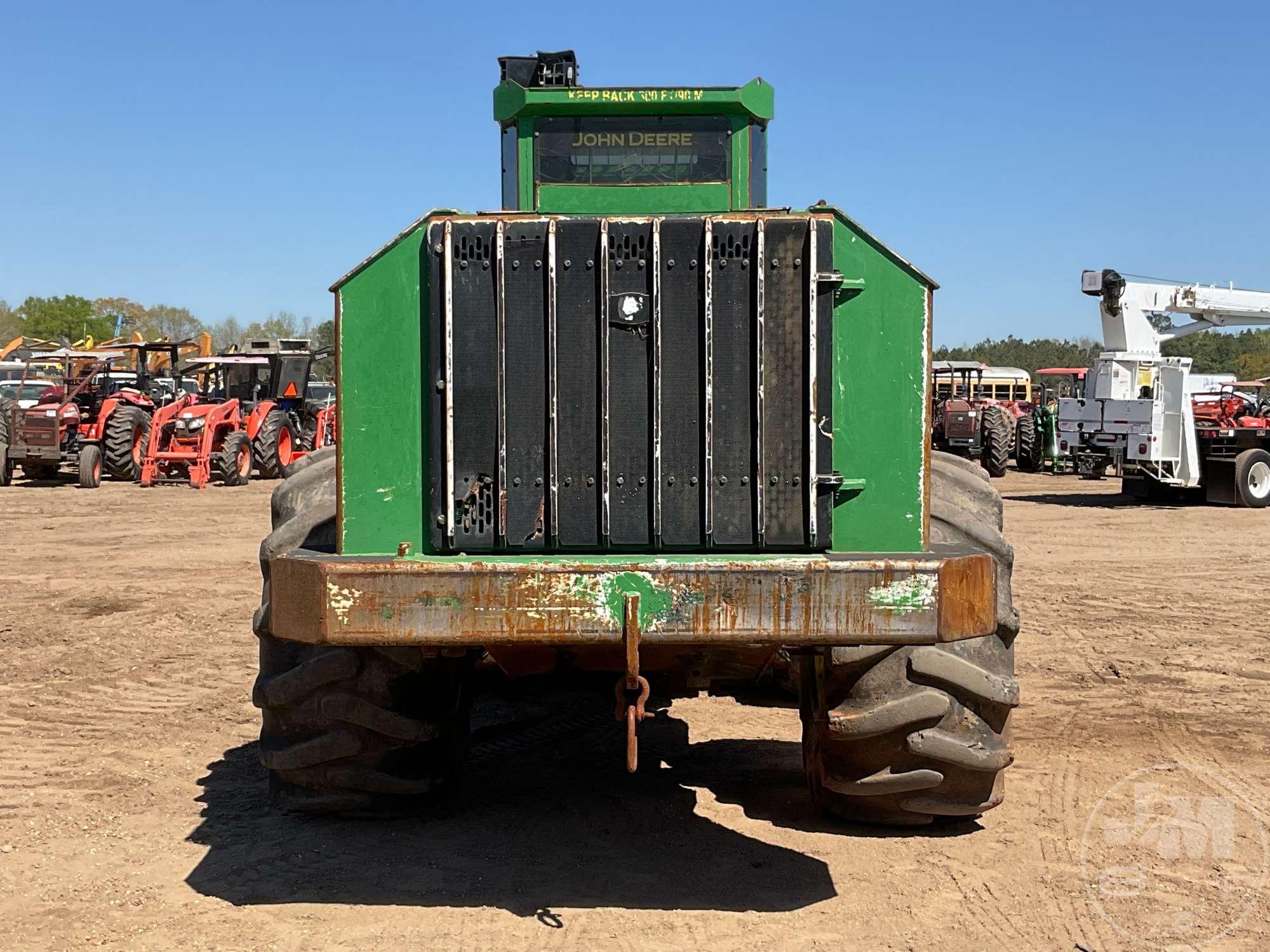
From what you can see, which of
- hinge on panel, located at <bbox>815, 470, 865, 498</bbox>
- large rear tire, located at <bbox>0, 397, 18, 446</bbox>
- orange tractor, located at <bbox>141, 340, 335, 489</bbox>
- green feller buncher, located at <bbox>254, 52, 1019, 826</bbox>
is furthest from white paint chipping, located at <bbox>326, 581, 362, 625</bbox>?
large rear tire, located at <bbox>0, 397, 18, 446</bbox>

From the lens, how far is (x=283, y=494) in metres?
5.09

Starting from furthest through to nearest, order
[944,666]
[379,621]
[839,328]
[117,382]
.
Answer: [117,382] → [944,666] → [839,328] → [379,621]

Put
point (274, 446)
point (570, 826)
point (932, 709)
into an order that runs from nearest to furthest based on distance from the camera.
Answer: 1. point (932, 709)
2. point (570, 826)
3. point (274, 446)

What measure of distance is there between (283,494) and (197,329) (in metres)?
91.4

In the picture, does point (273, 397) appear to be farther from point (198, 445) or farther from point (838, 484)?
point (838, 484)

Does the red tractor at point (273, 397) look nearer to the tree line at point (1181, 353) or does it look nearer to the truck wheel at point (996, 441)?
the truck wheel at point (996, 441)

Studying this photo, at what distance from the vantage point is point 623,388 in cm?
417

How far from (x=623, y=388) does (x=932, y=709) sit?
1.57 meters


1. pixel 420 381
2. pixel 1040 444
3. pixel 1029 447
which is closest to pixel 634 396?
pixel 420 381

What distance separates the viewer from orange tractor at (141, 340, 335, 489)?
2202 centimetres

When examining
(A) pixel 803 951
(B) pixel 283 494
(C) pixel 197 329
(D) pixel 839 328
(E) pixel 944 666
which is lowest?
(A) pixel 803 951

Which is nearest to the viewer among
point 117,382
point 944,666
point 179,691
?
point 944,666

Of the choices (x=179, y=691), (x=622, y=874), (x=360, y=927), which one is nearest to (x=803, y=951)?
(x=622, y=874)

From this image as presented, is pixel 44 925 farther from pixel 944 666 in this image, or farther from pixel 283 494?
pixel 944 666
